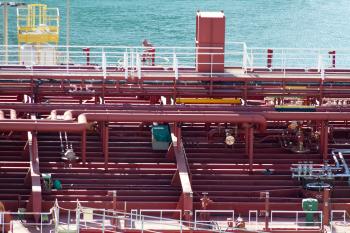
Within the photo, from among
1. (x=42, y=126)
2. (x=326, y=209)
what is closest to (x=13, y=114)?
(x=42, y=126)

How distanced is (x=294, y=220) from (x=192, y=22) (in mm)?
62510

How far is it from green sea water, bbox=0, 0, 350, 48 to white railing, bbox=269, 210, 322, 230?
5151 centimetres

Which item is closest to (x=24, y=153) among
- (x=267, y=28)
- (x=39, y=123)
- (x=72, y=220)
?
(x=39, y=123)

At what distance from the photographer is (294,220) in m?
44.4

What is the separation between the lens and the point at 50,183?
4503cm

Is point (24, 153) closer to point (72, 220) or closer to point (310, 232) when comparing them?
point (72, 220)

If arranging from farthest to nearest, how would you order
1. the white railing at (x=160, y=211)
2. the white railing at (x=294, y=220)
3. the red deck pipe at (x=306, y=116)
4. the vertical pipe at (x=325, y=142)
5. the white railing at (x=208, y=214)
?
1. the vertical pipe at (x=325, y=142)
2. the red deck pipe at (x=306, y=116)
3. the white railing at (x=294, y=220)
4. the white railing at (x=208, y=214)
5. the white railing at (x=160, y=211)

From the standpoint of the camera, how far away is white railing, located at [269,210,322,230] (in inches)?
1722

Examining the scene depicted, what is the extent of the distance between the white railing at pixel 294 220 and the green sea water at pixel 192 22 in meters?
51.5

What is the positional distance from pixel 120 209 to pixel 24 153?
15.2ft

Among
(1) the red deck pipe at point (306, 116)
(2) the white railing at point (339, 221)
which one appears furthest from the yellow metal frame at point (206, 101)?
→ (2) the white railing at point (339, 221)

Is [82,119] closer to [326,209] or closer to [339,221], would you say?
[326,209]

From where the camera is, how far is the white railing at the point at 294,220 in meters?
43.8

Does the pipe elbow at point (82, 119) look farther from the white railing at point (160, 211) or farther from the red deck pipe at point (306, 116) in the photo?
the red deck pipe at point (306, 116)
